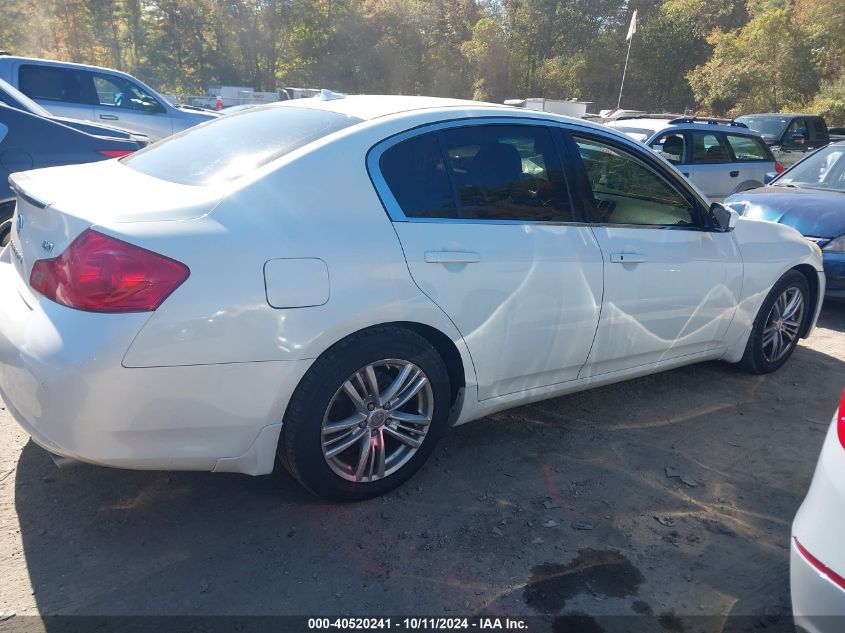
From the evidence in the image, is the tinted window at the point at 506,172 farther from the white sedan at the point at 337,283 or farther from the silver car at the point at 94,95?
the silver car at the point at 94,95

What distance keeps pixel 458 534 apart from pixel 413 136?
170cm

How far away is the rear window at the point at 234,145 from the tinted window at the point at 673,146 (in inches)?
290

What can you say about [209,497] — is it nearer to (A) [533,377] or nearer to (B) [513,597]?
(B) [513,597]

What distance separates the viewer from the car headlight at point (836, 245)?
612 centimetres

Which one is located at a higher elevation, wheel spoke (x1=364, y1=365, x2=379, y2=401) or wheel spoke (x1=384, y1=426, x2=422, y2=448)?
wheel spoke (x1=364, y1=365, x2=379, y2=401)

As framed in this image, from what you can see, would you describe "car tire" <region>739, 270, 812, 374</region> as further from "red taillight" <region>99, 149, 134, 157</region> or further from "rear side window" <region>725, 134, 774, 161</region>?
"rear side window" <region>725, 134, 774, 161</region>

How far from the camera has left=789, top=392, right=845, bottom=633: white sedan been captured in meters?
1.82

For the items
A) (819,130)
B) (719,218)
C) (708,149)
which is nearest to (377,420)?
(719,218)

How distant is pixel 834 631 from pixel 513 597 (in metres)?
1.03

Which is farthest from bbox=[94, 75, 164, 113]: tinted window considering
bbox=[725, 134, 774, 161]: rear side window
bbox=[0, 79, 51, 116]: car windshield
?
bbox=[725, 134, 774, 161]: rear side window

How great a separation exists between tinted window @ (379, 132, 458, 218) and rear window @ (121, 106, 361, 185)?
26 centimetres

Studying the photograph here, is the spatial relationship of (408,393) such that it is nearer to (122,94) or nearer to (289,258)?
(289,258)

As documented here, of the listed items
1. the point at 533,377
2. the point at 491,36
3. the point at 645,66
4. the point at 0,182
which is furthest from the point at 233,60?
the point at 533,377

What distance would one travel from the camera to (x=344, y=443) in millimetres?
Answer: 2857
